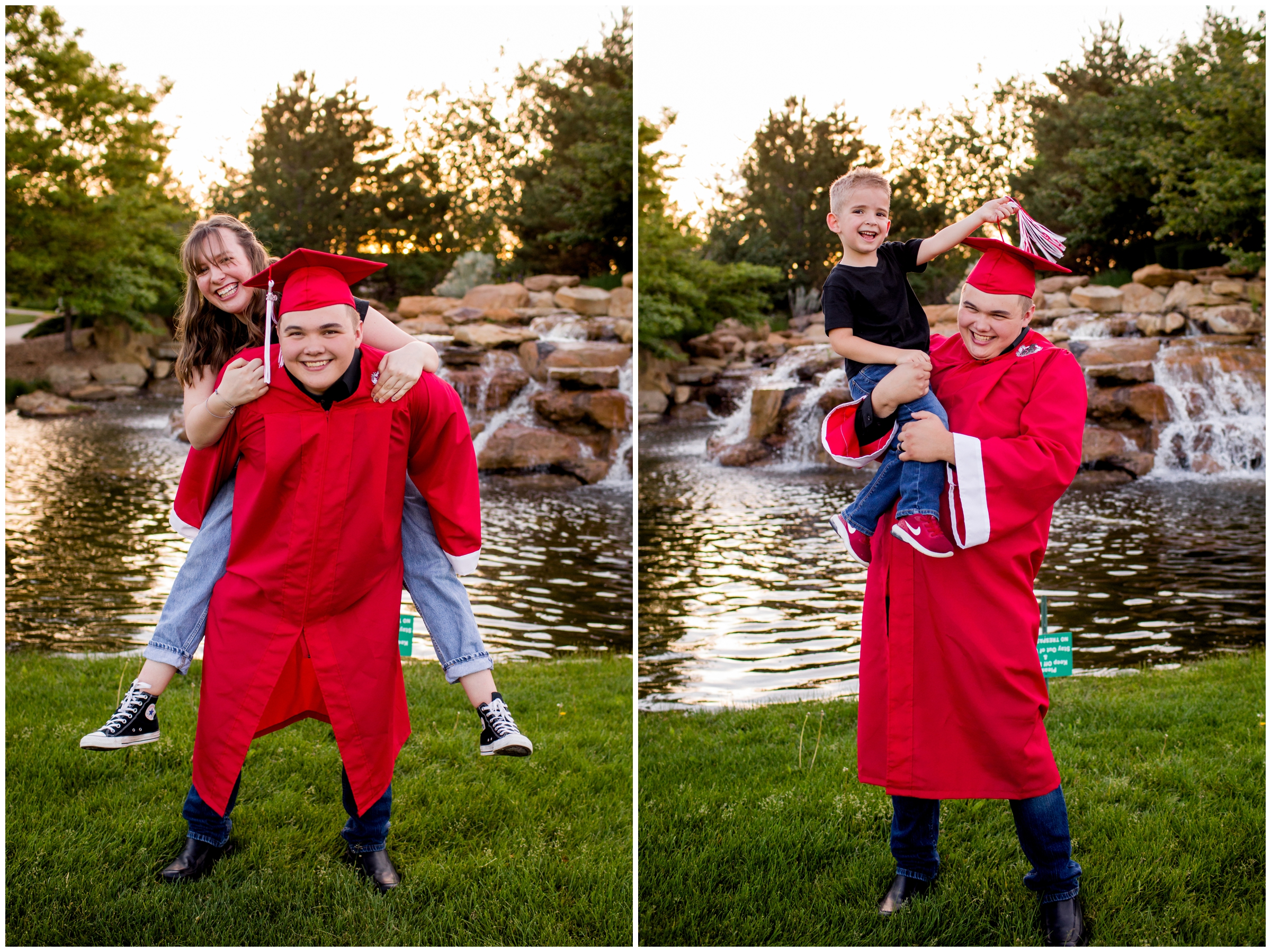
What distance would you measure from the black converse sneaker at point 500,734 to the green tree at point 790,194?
28.4 ft

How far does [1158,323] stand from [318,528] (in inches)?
531

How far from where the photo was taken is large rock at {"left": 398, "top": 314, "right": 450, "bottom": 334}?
923 cm

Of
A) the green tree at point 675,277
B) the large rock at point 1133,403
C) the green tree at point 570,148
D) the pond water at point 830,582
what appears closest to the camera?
the pond water at point 830,582

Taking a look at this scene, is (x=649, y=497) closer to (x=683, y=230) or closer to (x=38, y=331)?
(x=683, y=230)

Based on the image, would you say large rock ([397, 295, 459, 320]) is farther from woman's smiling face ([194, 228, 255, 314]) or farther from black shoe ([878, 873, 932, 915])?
black shoe ([878, 873, 932, 915])

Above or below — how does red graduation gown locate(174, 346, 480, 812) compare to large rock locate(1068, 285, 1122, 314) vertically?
below

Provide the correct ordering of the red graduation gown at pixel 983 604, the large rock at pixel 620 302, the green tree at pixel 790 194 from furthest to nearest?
1. the large rock at pixel 620 302
2. the green tree at pixel 790 194
3. the red graduation gown at pixel 983 604

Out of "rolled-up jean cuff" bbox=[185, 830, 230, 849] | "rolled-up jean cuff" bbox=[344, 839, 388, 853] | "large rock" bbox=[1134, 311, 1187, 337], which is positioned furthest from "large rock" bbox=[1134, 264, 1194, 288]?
"rolled-up jean cuff" bbox=[185, 830, 230, 849]

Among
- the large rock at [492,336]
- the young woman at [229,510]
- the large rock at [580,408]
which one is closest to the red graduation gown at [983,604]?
the young woman at [229,510]

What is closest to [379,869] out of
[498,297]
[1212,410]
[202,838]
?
[202,838]

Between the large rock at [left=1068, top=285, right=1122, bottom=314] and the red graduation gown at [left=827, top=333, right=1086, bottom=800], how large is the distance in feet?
40.3

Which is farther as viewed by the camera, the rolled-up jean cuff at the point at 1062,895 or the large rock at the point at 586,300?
the large rock at the point at 586,300

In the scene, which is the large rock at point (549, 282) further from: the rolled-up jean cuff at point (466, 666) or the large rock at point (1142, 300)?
the rolled-up jean cuff at point (466, 666)

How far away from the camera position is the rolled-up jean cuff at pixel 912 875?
8.57 feet
